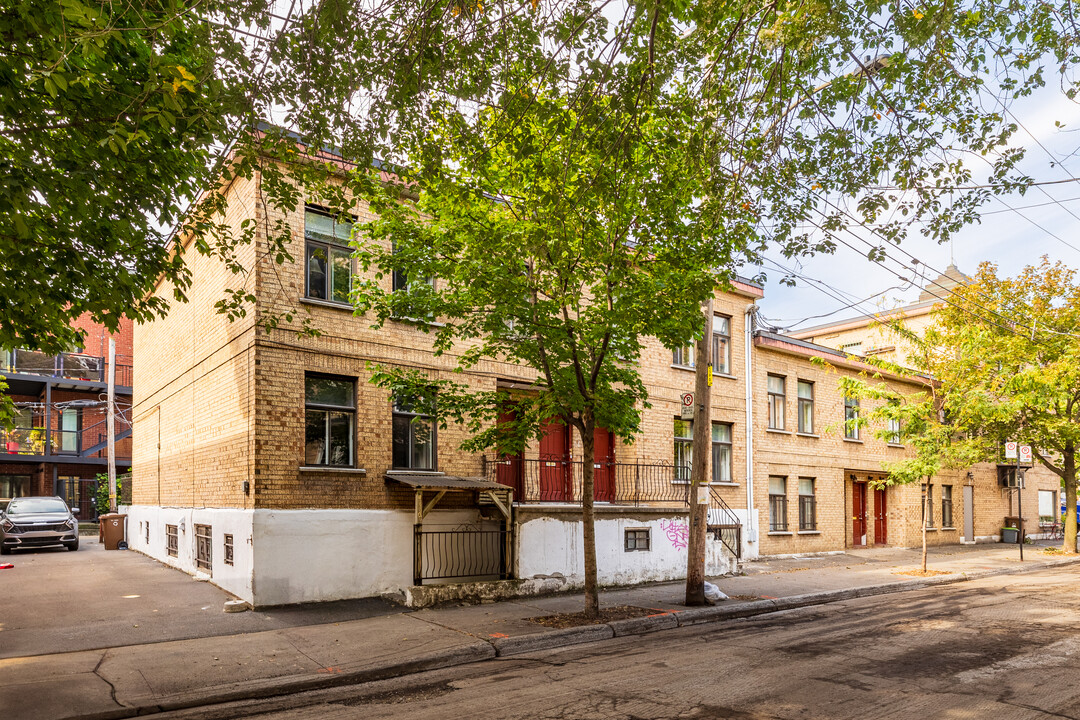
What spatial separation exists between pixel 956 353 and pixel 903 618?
42.4ft

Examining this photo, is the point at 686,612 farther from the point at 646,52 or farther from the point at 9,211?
the point at 9,211

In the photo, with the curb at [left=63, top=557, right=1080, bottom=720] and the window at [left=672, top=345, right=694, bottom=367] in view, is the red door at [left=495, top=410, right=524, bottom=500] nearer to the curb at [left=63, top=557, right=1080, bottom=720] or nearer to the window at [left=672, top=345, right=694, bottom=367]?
the curb at [left=63, top=557, right=1080, bottom=720]

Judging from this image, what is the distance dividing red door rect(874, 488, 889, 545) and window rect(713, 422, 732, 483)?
8.54 meters

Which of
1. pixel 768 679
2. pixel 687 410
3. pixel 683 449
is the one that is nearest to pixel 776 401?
pixel 683 449

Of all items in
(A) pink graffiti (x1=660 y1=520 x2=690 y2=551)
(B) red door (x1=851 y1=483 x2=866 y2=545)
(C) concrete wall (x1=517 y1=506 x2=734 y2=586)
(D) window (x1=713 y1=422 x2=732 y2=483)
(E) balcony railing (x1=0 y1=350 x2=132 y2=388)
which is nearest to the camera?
(C) concrete wall (x1=517 y1=506 x2=734 y2=586)

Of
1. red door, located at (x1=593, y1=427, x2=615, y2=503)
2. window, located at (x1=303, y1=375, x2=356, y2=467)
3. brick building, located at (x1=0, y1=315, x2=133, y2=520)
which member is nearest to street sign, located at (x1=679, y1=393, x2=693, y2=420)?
red door, located at (x1=593, y1=427, x2=615, y2=503)

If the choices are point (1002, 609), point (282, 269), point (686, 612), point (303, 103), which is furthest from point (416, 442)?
point (1002, 609)

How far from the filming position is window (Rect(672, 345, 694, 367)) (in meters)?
19.2

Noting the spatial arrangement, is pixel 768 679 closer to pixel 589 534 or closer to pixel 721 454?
pixel 589 534

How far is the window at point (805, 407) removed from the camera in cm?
2342

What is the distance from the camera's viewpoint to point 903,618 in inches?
463

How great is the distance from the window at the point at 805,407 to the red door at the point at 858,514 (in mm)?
3249

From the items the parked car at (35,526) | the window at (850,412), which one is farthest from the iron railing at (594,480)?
the parked car at (35,526)

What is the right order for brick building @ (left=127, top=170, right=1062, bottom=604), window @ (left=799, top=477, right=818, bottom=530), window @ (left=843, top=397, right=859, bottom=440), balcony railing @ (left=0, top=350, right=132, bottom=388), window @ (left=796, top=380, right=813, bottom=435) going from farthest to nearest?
balcony railing @ (left=0, top=350, right=132, bottom=388), window @ (left=843, top=397, right=859, bottom=440), window @ (left=796, top=380, right=813, bottom=435), window @ (left=799, top=477, right=818, bottom=530), brick building @ (left=127, top=170, right=1062, bottom=604)
